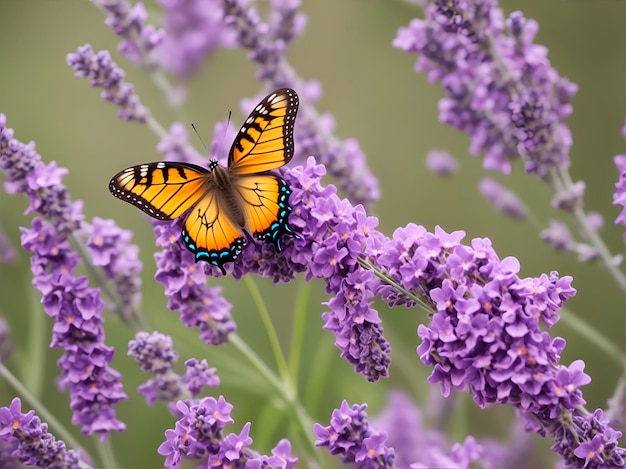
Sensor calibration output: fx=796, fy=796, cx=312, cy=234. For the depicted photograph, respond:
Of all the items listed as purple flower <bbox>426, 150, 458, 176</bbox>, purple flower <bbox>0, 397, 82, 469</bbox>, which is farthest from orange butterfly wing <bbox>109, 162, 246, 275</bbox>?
purple flower <bbox>426, 150, 458, 176</bbox>

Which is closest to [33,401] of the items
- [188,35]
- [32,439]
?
Answer: [32,439]

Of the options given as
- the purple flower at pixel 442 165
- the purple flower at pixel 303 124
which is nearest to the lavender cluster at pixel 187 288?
the purple flower at pixel 303 124

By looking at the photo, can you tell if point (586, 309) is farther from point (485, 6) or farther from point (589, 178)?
point (485, 6)

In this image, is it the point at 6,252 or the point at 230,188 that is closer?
the point at 230,188

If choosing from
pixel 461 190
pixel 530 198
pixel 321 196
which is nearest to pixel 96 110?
pixel 461 190

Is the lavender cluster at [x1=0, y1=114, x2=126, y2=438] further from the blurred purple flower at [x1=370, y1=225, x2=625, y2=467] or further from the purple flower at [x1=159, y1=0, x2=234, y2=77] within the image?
the purple flower at [x1=159, y1=0, x2=234, y2=77]

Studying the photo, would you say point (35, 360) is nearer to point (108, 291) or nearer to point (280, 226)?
point (108, 291)
